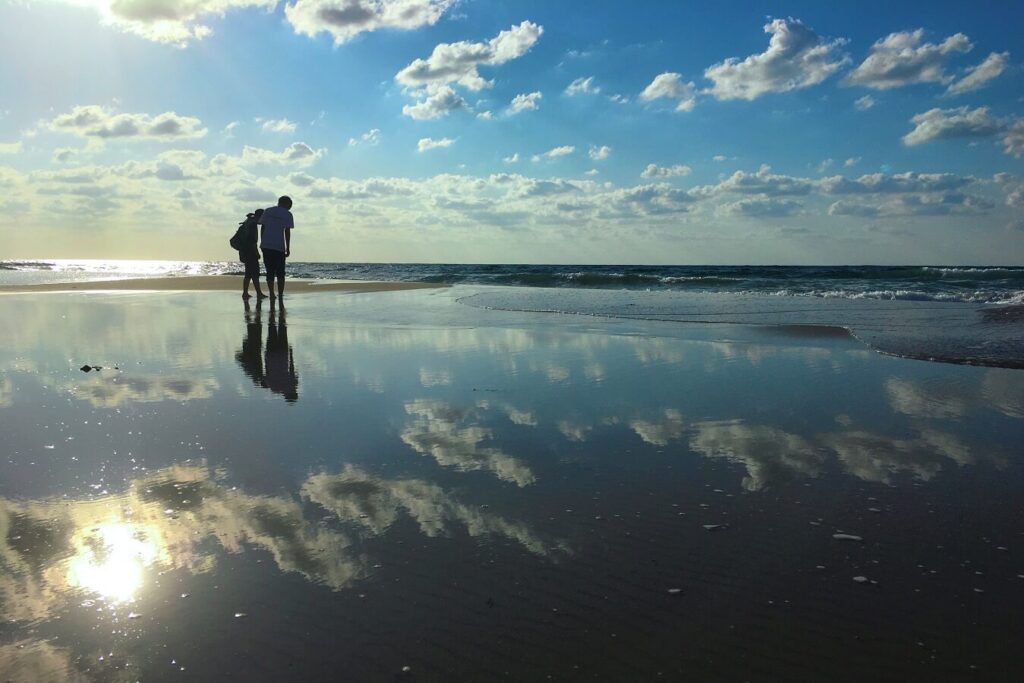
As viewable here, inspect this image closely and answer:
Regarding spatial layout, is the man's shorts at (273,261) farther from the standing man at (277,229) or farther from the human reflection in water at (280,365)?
the human reflection in water at (280,365)

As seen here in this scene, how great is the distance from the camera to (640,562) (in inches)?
103

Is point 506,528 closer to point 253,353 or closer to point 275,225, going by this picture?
point 253,353

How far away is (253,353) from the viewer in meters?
7.59

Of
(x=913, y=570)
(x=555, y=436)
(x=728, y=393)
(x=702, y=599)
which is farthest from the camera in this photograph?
(x=728, y=393)

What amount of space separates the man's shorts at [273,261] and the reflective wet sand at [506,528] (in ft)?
27.5

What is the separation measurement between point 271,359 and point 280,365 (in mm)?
439

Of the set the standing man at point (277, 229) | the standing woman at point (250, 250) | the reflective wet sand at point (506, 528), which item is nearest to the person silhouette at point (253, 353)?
the reflective wet sand at point (506, 528)

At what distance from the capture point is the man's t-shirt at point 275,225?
45.9 feet

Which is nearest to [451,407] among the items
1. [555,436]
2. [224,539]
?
[555,436]

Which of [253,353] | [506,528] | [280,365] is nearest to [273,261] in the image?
[253,353]

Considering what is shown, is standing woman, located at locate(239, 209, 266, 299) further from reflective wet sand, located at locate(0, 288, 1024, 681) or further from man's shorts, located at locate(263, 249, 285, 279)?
reflective wet sand, located at locate(0, 288, 1024, 681)

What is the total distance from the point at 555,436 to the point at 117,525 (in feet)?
7.58

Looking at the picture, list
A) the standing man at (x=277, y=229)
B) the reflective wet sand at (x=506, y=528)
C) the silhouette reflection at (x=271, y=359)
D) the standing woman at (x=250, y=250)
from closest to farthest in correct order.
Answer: the reflective wet sand at (x=506, y=528) < the silhouette reflection at (x=271, y=359) < the standing man at (x=277, y=229) < the standing woman at (x=250, y=250)

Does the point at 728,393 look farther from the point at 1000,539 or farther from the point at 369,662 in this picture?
the point at 369,662
